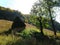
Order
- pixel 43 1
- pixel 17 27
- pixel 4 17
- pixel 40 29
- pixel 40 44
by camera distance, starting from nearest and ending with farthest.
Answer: pixel 40 44 < pixel 17 27 < pixel 40 29 < pixel 43 1 < pixel 4 17

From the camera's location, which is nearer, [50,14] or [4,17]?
[50,14]

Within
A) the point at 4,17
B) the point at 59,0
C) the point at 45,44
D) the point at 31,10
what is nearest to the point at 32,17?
the point at 31,10

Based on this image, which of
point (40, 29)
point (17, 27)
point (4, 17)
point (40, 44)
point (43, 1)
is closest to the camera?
point (40, 44)

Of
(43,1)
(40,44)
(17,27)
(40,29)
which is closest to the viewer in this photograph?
(40,44)

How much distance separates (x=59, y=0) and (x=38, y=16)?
19.0 ft

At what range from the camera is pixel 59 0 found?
45625 millimetres

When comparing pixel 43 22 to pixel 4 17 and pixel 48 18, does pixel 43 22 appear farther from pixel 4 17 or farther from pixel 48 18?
pixel 4 17

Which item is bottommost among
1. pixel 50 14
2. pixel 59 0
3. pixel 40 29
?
pixel 40 29

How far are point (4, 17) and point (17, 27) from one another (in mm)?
15646

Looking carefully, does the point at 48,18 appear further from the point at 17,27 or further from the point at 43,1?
the point at 17,27

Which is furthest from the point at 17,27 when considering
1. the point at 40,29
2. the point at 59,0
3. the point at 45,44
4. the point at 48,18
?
the point at 45,44

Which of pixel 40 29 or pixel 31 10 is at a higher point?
pixel 31 10

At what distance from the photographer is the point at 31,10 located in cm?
4409

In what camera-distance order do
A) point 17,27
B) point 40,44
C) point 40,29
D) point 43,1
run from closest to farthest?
point 40,44
point 17,27
point 40,29
point 43,1
